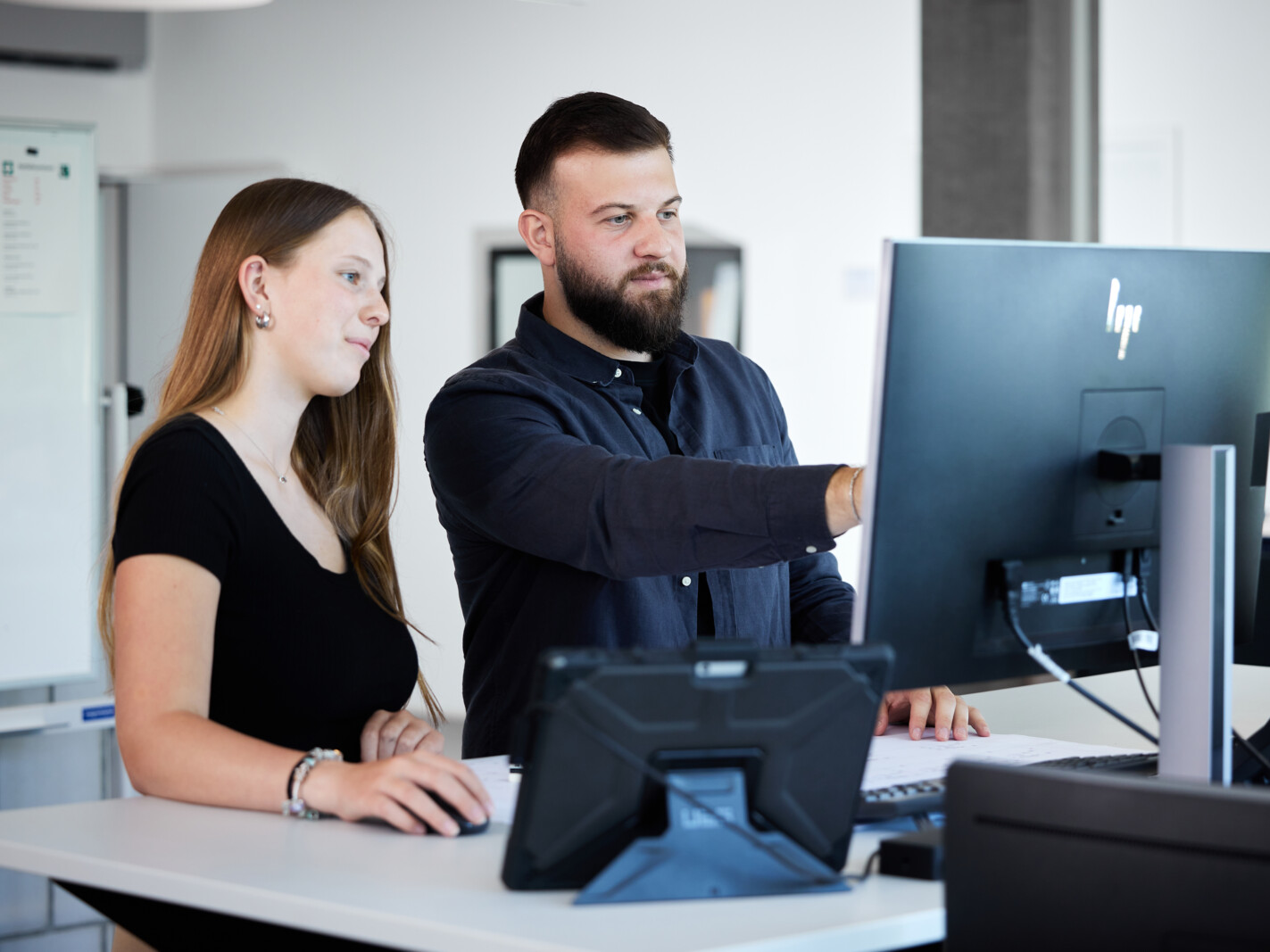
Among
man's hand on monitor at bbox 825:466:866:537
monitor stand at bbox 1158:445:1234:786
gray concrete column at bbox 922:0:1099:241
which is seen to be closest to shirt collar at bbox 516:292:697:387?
man's hand on monitor at bbox 825:466:866:537

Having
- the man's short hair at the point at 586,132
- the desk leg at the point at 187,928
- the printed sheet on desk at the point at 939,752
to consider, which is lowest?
the desk leg at the point at 187,928

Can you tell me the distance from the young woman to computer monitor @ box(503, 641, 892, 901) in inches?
9.8

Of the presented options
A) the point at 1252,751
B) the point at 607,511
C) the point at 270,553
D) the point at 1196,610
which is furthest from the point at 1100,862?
the point at 270,553

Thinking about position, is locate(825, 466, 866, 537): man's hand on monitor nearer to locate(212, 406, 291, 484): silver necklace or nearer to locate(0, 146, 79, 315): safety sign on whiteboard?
locate(212, 406, 291, 484): silver necklace

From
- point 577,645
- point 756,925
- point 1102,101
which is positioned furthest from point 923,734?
point 1102,101

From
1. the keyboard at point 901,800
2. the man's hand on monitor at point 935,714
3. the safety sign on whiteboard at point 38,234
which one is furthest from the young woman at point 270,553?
the safety sign on whiteboard at point 38,234

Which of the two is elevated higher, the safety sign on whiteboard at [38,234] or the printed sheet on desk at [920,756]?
the safety sign on whiteboard at [38,234]

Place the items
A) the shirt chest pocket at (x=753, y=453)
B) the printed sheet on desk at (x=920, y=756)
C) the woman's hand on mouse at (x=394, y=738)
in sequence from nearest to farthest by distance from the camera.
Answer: the printed sheet on desk at (x=920, y=756) < the woman's hand on mouse at (x=394, y=738) < the shirt chest pocket at (x=753, y=453)

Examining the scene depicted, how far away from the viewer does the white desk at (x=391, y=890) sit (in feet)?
3.26

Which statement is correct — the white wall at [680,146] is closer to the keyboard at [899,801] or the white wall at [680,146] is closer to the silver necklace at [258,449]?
the silver necklace at [258,449]

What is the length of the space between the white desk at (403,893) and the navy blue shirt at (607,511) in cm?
34

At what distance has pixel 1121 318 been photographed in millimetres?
1228

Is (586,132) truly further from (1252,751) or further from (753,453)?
(1252,751)

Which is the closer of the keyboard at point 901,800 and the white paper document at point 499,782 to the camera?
the keyboard at point 901,800
